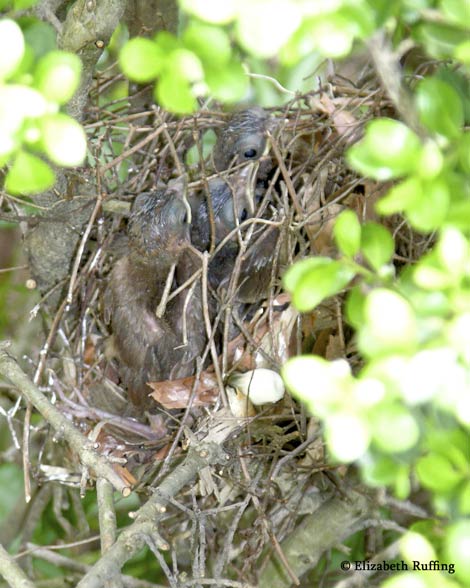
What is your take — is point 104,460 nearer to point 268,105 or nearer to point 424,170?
point 424,170

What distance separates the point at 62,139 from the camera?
57 cm

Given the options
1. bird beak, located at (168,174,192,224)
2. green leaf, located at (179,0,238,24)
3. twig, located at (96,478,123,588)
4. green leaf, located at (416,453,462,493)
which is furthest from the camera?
bird beak, located at (168,174,192,224)

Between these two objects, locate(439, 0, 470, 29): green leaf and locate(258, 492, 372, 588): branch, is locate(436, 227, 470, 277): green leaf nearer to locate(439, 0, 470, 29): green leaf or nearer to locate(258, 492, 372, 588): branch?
locate(439, 0, 470, 29): green leaf

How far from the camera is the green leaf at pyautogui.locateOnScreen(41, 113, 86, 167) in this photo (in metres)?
0.57

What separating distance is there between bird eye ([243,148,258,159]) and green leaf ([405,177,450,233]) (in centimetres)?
114

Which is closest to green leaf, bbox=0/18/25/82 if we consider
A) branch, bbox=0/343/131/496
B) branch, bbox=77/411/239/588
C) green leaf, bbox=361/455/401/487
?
green leaf, bbox=361/455/401/487

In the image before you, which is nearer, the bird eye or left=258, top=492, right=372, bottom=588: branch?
left=258, top=492, right=372, bottom=588: branch

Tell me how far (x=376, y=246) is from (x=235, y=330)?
960 mm

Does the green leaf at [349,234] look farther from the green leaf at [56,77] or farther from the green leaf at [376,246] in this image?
the green leaf at [56,77]

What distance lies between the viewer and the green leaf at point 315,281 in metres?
0.58

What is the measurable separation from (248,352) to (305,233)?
262mm

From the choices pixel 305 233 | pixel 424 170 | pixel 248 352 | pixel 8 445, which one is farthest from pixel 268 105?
pixel 424 170

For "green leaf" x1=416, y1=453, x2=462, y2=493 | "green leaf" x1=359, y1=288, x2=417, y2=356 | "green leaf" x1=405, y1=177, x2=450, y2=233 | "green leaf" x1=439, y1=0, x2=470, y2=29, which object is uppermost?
"green leaf" x1=439, y1=0, x2=470, y2=29

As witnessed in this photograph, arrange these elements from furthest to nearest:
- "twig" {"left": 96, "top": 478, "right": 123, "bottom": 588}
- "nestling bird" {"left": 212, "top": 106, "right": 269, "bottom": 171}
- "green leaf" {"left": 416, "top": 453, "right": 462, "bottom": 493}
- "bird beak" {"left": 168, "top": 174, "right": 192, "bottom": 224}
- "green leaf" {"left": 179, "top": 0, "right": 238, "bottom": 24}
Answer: "nestling bird" {"left": 212, "top": 106, "right": 269, "bottom": 171}
"bird beak" {"left": 168, "top": 174, "right": 192, "bottom": 224}
"twig" {"left": 96, "top": 478, "right": 123, "bottom": 588}
"green leaf" {"left": 416, "top": 453, "right": 462, "bottom": 493}
"green leaf" {"left": 179, "top": 0, "right": 238, "bottom": 24}
